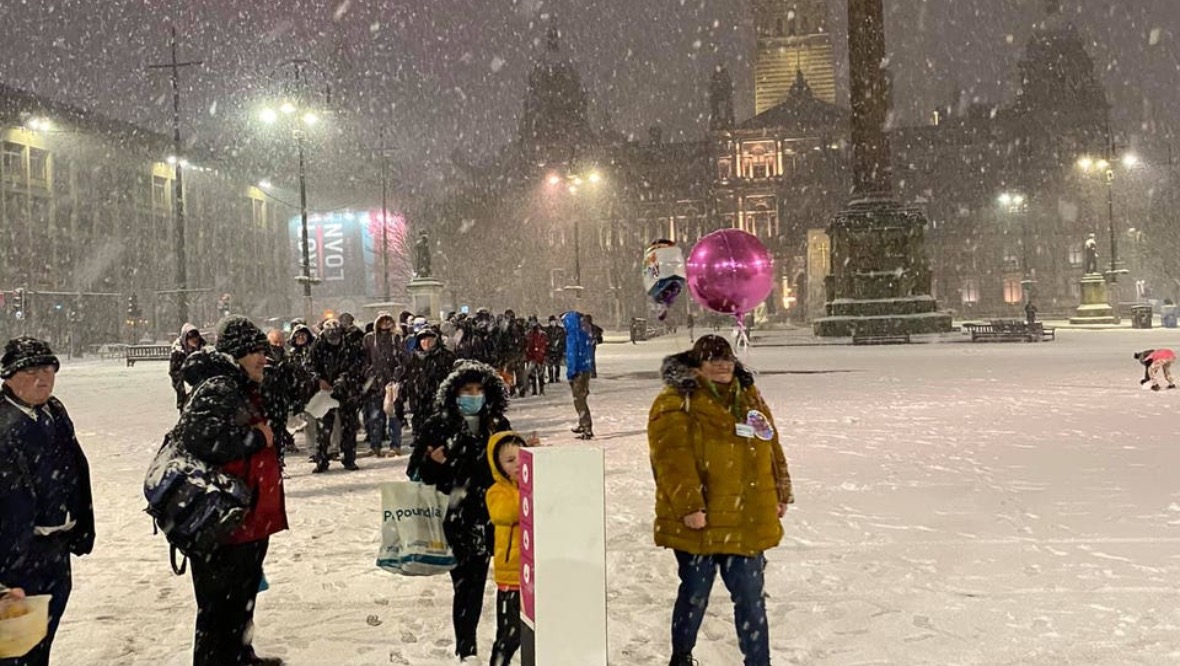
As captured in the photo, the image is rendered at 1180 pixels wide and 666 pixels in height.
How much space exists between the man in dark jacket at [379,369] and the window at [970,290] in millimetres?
82389

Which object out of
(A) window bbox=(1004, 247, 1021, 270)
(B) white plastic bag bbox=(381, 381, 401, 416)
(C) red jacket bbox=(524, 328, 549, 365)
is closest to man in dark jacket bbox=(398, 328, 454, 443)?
(B) white plastic bag bbox=(381, 381, 401, 416)

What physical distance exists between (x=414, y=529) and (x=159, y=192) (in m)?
67.3

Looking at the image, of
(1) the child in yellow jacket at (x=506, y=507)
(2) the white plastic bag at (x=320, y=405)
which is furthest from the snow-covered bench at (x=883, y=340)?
(1) the child in yellow jacket at (x=506, y=507)

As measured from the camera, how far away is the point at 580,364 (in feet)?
41.3

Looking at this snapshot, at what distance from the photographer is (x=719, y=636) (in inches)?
200

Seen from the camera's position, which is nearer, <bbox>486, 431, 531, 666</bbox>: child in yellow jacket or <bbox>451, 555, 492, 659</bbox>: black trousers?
<bbox>486, 431, 531, 666</bbox>: child in yellow jacket

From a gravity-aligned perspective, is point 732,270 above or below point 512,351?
above

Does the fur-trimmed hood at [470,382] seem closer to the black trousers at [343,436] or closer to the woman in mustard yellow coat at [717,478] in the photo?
the woman in mustard yellow coat at [717,478]

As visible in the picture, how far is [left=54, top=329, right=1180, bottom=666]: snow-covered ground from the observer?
4953 mm

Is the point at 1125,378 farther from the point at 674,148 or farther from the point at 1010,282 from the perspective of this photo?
the point at 674,148

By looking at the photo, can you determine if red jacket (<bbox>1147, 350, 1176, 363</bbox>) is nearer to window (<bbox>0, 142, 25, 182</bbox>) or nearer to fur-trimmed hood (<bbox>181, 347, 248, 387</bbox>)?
fur-trimmed hood (<bbox>181, 347, 248, 387</bbox>)

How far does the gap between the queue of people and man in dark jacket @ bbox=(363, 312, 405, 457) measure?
6.78m

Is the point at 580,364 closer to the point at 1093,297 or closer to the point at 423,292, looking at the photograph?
the point at 423,292

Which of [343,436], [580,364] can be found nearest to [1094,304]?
[580,364]
